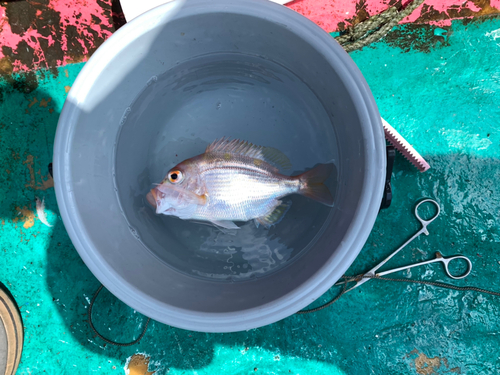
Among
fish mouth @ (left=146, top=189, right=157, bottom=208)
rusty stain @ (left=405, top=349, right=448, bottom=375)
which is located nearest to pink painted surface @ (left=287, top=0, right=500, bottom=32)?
fish mouth @ (left=146, top=189, right=157, bottom=208)

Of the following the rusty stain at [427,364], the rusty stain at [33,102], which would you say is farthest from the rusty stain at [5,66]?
the rusty stain at [427,364]

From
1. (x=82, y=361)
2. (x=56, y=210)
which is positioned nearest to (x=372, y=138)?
(x=56, y=210)

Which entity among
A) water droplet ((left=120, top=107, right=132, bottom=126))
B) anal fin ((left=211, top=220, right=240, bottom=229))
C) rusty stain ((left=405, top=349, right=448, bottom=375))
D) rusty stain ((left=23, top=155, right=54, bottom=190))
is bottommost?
rusty stain ((left=405, top=349, right=448, bottom=375))

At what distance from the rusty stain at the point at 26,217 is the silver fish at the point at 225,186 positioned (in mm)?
865

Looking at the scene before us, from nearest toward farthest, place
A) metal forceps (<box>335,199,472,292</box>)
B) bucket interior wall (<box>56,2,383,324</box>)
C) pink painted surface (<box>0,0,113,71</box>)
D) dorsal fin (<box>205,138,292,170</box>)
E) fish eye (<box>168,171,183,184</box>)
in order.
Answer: bucket interior wall (<box>56,2,383,324</box>), fish eye (<box>168,171,183,184</box>), dorsal fin (<box>205,138,292,170</box>), metal forceps (<box>335,199,472,292</box>), pink painted surface (<box>0,0,113,71</box>)

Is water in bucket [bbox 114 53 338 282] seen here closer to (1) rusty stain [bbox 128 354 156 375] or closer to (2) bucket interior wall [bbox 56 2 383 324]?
(2) bucket interior wall [bbox 56 2 383 324]

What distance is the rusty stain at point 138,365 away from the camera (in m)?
1.82

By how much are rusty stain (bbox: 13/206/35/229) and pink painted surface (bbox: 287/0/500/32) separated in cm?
→ 191

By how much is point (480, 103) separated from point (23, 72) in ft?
8.57

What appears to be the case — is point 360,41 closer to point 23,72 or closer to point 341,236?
point 341,236

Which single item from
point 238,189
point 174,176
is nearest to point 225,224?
point 238,189

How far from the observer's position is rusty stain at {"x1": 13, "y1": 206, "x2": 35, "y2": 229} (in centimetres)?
188

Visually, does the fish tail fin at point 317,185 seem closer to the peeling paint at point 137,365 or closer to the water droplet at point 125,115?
the water droplet at point 125,115

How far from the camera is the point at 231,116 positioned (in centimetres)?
175
